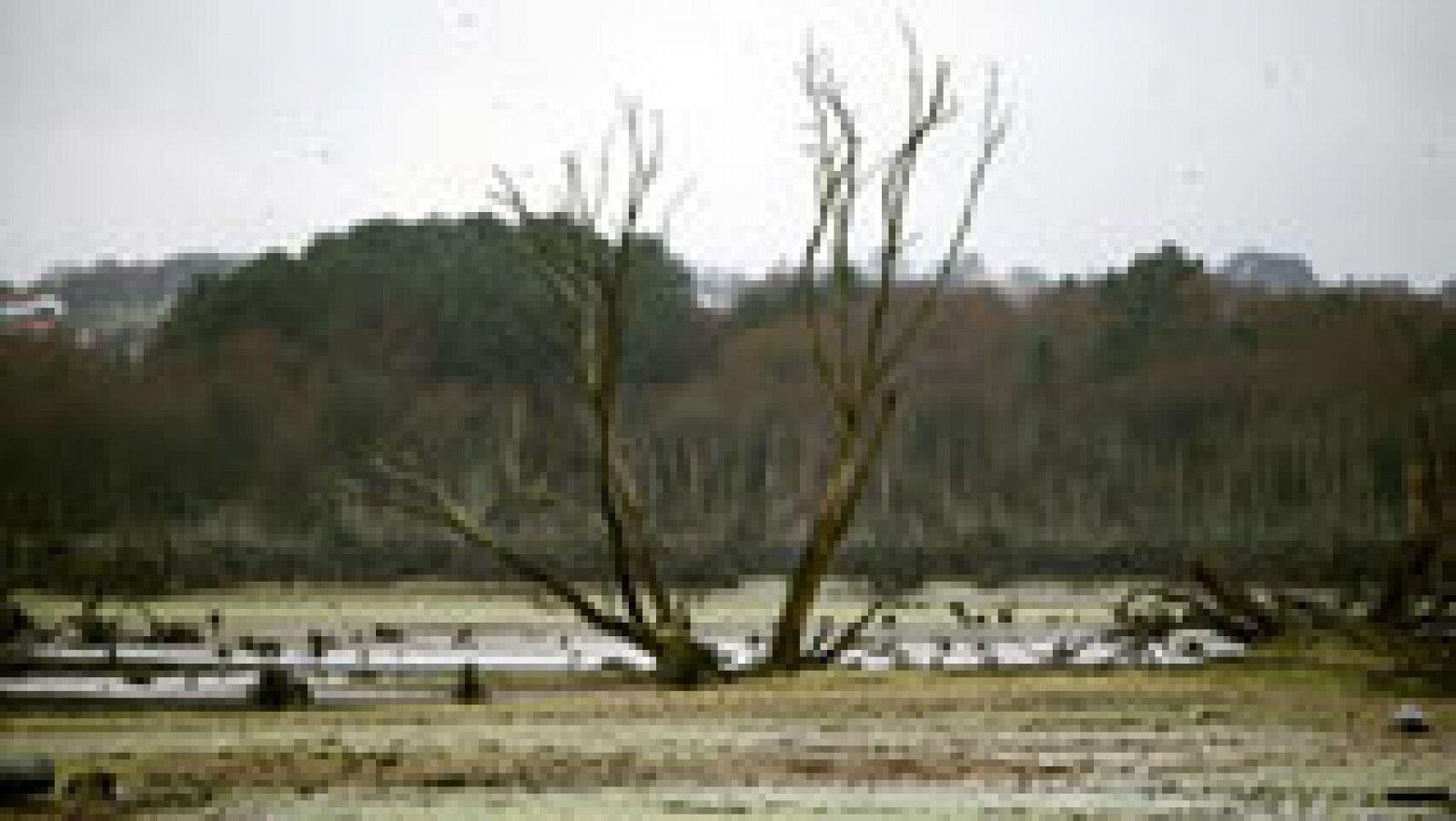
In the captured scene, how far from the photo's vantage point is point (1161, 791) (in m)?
8.66

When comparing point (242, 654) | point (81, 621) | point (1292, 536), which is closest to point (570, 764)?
point (242, 654)

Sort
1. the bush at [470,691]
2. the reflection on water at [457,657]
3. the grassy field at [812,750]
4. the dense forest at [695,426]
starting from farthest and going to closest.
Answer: the dense forest at [695,426]
the reflection on water at [457,657]
the bush at [470,691]
the grassy field at [812,750]

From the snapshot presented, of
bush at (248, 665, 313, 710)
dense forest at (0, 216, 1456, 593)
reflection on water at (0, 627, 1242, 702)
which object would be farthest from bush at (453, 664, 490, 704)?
dense forest at (0, 216, 1456, 593)

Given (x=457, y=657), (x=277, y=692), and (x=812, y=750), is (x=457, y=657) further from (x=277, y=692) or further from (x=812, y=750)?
(x=812, y=750)

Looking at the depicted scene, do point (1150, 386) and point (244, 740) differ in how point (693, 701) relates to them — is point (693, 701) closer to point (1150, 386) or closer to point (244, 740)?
point (244, 740)

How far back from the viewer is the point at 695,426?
57500 mm

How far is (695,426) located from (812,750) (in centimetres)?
4663

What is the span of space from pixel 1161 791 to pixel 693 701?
5.87m

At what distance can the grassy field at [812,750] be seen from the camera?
8672mm

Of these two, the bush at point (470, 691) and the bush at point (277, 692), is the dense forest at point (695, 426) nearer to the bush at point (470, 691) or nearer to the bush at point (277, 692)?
the bush at point (470, 691)

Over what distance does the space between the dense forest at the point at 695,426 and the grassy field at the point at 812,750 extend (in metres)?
17.7

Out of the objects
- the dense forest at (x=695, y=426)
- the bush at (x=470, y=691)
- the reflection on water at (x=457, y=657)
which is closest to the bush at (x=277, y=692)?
the reflection on water at (x=457, y=657)

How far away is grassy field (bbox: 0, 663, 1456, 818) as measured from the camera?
8.67 meters

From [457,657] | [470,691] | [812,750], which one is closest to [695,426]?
[457,657]
